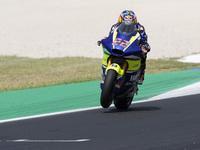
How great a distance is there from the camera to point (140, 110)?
9617 mm

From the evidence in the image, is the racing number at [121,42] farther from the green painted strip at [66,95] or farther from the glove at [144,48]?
the green painted strip at [66,95]

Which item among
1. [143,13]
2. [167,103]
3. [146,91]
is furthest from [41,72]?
[143,13]

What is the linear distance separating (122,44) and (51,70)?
9.82m

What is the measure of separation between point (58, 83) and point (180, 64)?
4989 millimetres

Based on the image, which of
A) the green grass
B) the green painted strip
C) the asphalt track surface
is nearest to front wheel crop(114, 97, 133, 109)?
the asphalt track surface

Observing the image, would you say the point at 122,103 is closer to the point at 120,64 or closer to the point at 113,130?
the point at 120,64

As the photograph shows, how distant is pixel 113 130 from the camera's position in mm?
7625

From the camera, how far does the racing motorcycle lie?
8.64 metres

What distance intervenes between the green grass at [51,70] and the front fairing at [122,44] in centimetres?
526

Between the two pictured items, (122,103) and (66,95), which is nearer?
(122,103)

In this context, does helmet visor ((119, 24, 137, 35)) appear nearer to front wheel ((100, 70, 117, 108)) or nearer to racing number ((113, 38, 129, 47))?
racing number ((113, 38, 129, 47))

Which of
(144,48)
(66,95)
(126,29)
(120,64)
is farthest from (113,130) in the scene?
(66,95)

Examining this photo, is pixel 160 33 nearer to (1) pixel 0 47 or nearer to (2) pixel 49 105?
(1) pixel 0 47

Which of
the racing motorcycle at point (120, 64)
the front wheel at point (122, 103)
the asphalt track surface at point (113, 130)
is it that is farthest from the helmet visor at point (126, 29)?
the asphalt track surface at point (113, 130)
